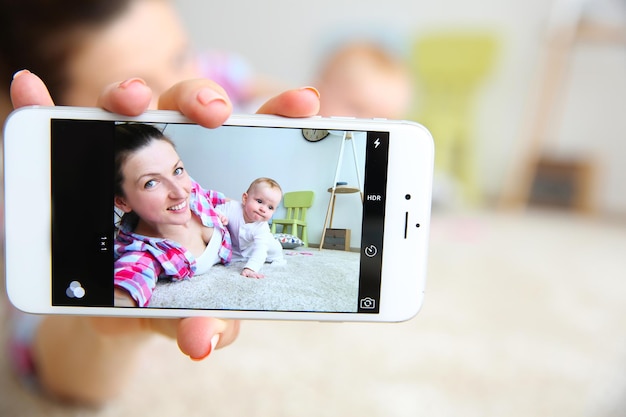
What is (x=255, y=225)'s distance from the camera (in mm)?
406

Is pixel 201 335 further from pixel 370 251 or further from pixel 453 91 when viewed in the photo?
pixel 453 91

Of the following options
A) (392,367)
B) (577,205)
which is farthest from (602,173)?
(392,367)

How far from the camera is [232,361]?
693 mm

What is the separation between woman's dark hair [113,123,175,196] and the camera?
39cm

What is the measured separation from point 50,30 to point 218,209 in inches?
18.1

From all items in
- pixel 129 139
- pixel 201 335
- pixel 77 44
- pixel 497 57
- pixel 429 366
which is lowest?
pixel 429 366

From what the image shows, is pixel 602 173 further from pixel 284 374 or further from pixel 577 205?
pixel 284 374

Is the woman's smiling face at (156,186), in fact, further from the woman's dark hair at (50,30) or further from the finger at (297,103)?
the woman's dark hair at (50,30)

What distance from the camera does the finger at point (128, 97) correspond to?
0.37 meters

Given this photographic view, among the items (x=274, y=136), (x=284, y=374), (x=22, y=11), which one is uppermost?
(x=22, y=11)

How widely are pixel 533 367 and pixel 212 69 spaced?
883mm

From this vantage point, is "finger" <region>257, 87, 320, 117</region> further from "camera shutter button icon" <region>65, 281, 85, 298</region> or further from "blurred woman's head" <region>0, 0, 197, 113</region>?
"blurred woman's head" <region>0, 0, 197, 113</region>

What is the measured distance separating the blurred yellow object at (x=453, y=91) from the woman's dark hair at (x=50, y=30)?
4.28 ft

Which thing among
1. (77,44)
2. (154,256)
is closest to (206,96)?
(154,256)
